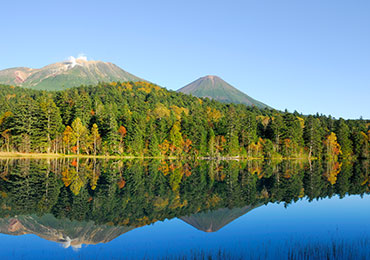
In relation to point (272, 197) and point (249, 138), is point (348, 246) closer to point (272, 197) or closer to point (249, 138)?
point (272, 197)

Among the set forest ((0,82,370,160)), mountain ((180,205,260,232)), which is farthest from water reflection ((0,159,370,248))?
forest ((0,82,370,160))

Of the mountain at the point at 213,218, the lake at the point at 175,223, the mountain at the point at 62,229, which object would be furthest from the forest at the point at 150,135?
the mountain at the point at 213,218

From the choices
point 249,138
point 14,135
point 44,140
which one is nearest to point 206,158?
point 249,138

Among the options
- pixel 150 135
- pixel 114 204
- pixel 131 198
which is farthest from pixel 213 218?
pixel 150 135

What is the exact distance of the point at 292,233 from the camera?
17.1 m

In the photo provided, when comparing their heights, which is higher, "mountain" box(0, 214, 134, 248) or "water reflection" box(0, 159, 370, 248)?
"water reflection" box(0, 159, 370, 248)

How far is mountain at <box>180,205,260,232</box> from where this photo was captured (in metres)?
17.9

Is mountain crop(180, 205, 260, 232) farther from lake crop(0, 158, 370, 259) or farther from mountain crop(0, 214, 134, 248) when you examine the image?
mountain crop(0, 214, 134, 248)

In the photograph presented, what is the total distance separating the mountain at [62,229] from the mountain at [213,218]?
12.3 feet

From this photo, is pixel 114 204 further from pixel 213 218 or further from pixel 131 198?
pixel 213 218

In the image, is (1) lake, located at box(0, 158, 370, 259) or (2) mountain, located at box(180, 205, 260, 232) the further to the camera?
(2) mountain, located at box(180, 205, 260, 232)

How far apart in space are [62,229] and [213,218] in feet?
26.9

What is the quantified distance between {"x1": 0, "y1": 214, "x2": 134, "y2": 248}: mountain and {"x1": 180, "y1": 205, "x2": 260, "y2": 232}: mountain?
375 cm

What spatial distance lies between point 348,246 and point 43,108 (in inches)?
3533
